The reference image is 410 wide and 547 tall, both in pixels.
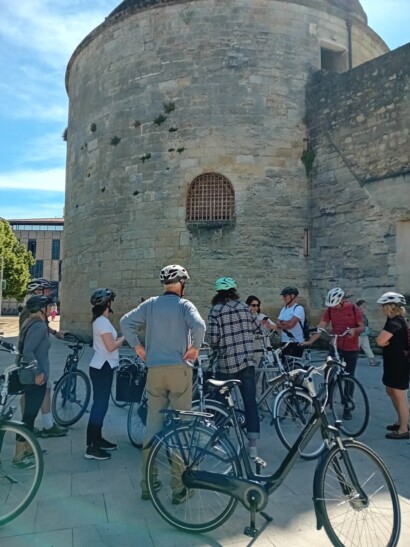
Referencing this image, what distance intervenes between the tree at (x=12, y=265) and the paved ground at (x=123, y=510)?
33.7 meters

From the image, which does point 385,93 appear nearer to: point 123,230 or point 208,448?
point 123,230

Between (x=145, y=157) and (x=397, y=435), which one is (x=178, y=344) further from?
(x=145, y=157)

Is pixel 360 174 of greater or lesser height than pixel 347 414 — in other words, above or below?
above

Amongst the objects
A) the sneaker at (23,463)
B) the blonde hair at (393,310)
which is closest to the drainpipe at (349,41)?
the blonde hair at (393,310)

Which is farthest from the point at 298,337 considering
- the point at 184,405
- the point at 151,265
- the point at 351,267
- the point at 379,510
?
the point at 151,265

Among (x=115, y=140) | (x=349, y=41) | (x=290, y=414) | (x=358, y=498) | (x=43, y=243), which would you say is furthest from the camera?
(x=43, y=243)

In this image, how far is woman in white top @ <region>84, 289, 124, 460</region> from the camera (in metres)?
4.71

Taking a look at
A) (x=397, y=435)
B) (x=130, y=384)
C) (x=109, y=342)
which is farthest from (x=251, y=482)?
(x=397, y=435)

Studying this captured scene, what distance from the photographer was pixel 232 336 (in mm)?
4637

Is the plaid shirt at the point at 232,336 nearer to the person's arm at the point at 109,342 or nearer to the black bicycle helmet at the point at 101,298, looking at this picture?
the person's arm at the point at 109,342

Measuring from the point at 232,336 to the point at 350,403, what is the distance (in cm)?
212

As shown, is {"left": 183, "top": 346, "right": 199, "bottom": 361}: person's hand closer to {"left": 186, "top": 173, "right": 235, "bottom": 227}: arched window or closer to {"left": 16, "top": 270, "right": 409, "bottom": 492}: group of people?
{"left": 16, "top": 270, "right": 409, "bottom": 492}: group of people

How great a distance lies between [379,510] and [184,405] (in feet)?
5.07

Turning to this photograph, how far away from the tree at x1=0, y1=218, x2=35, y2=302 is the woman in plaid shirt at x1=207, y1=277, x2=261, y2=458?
111 feet
